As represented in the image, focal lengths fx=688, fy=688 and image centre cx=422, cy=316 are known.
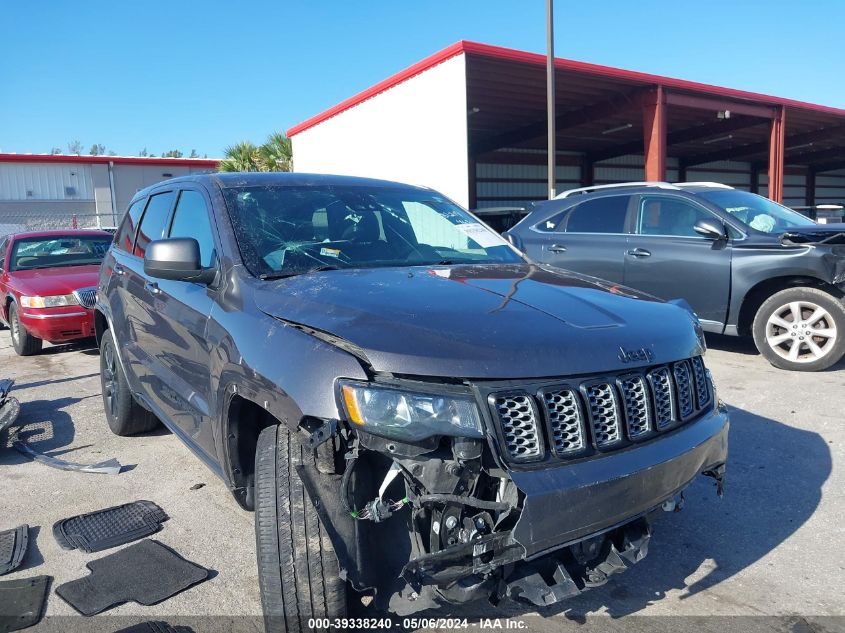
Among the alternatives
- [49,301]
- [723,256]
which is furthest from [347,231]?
[49,301]

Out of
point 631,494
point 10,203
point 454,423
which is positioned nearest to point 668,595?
point 631,494

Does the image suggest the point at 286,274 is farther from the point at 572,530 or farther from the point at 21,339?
the point at 21,339

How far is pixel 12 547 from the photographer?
3309 mm

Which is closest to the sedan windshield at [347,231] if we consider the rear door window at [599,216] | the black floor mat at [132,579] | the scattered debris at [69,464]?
the black floor mat at [132,579]

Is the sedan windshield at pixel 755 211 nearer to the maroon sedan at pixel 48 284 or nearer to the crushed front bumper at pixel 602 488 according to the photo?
the crushed front bumper at pixel 602 488

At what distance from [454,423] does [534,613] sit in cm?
113

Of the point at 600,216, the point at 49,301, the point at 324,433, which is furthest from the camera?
the point at 49,301

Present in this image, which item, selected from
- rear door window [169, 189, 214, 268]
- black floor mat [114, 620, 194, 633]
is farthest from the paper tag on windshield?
black floor mat [114, 620, 194, 633]

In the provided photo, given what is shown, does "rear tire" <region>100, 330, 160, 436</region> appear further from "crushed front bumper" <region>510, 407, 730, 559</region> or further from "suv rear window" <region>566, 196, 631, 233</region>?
"suv rear window" <region>566, 196, 631, 233</region>

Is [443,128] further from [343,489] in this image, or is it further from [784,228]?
[343,489]

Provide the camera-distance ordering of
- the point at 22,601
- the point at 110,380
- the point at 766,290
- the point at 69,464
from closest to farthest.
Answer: the point at 22,601 → the point at 69,464 → the point at 110,380 → the point at 766,290

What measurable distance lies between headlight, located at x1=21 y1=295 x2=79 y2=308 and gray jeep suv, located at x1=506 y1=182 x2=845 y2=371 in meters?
5.14

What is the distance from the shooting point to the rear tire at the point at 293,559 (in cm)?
220

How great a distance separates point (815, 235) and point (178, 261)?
579 cm
